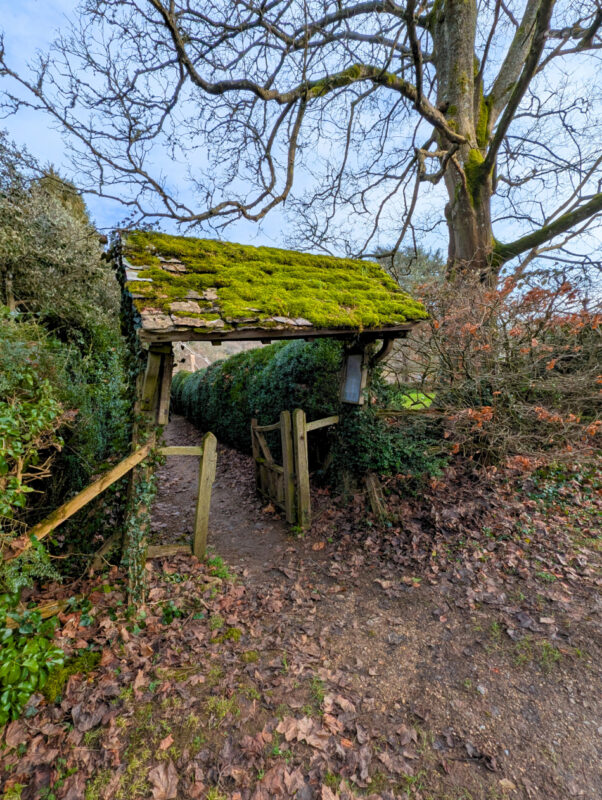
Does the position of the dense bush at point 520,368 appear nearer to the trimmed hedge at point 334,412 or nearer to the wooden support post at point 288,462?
the trimmed hedge at point 334,412

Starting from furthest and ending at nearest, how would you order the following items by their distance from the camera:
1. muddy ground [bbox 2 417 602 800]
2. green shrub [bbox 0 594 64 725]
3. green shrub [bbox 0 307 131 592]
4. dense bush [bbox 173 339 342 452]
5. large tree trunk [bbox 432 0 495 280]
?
1. large tree trunk [bbox 432 0 495 280]
2. dense bush [bbox 173 339 342 452]
3. green shrub [bbox 0 307 131 592]
4. muddy ground [bbox 2 417 602 800]
5. green shrub [bbox 0 594 64 725]

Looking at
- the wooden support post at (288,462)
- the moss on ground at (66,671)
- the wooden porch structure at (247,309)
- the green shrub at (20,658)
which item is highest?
the wooden porch structure at (247,309)

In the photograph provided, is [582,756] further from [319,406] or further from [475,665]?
[319,406]

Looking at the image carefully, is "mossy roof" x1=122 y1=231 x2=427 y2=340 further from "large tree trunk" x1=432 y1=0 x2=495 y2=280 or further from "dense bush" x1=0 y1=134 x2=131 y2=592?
"large tree trunk" x1=432 y1=0 x2=495 y2=280

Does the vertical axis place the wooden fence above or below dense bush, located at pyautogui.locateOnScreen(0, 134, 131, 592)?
below

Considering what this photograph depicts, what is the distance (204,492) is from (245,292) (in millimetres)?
2645

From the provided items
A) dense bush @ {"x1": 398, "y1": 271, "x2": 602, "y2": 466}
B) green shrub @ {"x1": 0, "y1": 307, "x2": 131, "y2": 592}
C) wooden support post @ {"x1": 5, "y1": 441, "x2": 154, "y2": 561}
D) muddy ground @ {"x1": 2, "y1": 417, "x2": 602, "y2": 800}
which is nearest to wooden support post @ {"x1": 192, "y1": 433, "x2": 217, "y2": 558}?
muddy ground @ {"x1": 2, "y1": 417, "x2": 602, "y2": 800}

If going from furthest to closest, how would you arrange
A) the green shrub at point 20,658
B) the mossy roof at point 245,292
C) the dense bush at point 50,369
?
the mossy roof at point 245,292
the dense bush at point 50,369
the green shrub at point 20,658

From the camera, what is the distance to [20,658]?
223 cm

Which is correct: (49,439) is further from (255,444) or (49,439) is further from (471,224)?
(471,224)

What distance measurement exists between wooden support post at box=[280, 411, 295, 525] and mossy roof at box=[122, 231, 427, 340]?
6.70ft

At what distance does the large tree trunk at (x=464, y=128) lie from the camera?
23.6 ft

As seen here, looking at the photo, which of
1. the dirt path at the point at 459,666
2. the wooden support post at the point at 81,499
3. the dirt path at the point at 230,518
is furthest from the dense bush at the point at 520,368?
the wooden support post at the point at 81,499

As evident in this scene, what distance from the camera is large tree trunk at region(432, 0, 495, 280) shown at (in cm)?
720
